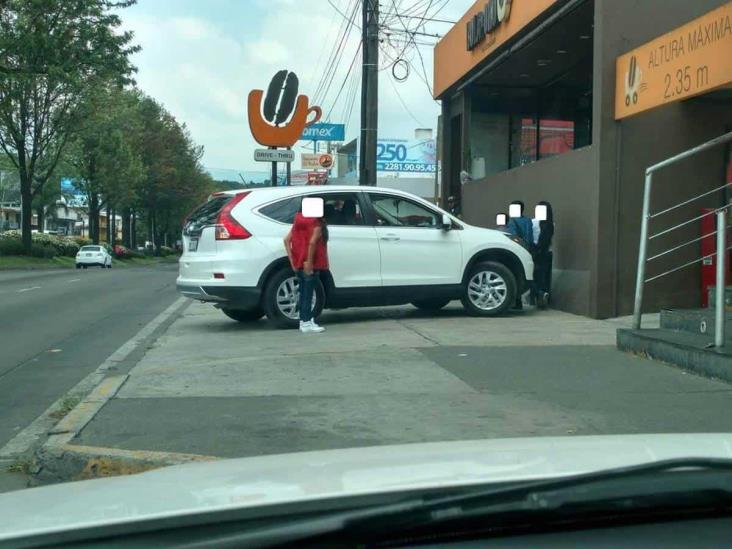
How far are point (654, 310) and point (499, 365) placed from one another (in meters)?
4.42

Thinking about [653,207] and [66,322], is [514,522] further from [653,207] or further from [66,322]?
[66,322]

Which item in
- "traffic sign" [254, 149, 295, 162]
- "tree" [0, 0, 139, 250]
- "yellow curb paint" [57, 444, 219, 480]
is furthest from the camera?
"tree" [0, 0, 139, 250]

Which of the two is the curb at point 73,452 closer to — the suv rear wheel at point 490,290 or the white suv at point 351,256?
the white suv at point 351,256

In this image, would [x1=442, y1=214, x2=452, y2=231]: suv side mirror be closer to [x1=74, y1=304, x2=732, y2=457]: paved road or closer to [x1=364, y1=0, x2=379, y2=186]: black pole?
[x1=74, y1=304, x2=732, y2=457]: paved road

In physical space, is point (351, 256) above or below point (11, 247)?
above

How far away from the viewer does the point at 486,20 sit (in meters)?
17.0

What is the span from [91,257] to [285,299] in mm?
41956

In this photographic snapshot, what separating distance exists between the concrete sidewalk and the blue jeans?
0.37 meters

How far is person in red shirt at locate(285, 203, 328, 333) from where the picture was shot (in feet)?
34.7

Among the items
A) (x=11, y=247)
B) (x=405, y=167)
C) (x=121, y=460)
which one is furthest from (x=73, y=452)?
(x=405, y=167)

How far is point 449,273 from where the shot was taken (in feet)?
39.4

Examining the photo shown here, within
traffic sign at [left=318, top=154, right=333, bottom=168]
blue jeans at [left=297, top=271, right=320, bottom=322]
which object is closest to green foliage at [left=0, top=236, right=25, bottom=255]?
traffic sign at [left=318, top=154, right=333, bottom=168]

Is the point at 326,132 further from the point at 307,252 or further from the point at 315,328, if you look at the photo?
the point at 307,252

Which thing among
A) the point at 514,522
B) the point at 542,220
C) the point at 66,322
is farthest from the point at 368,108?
the point at 514,522
